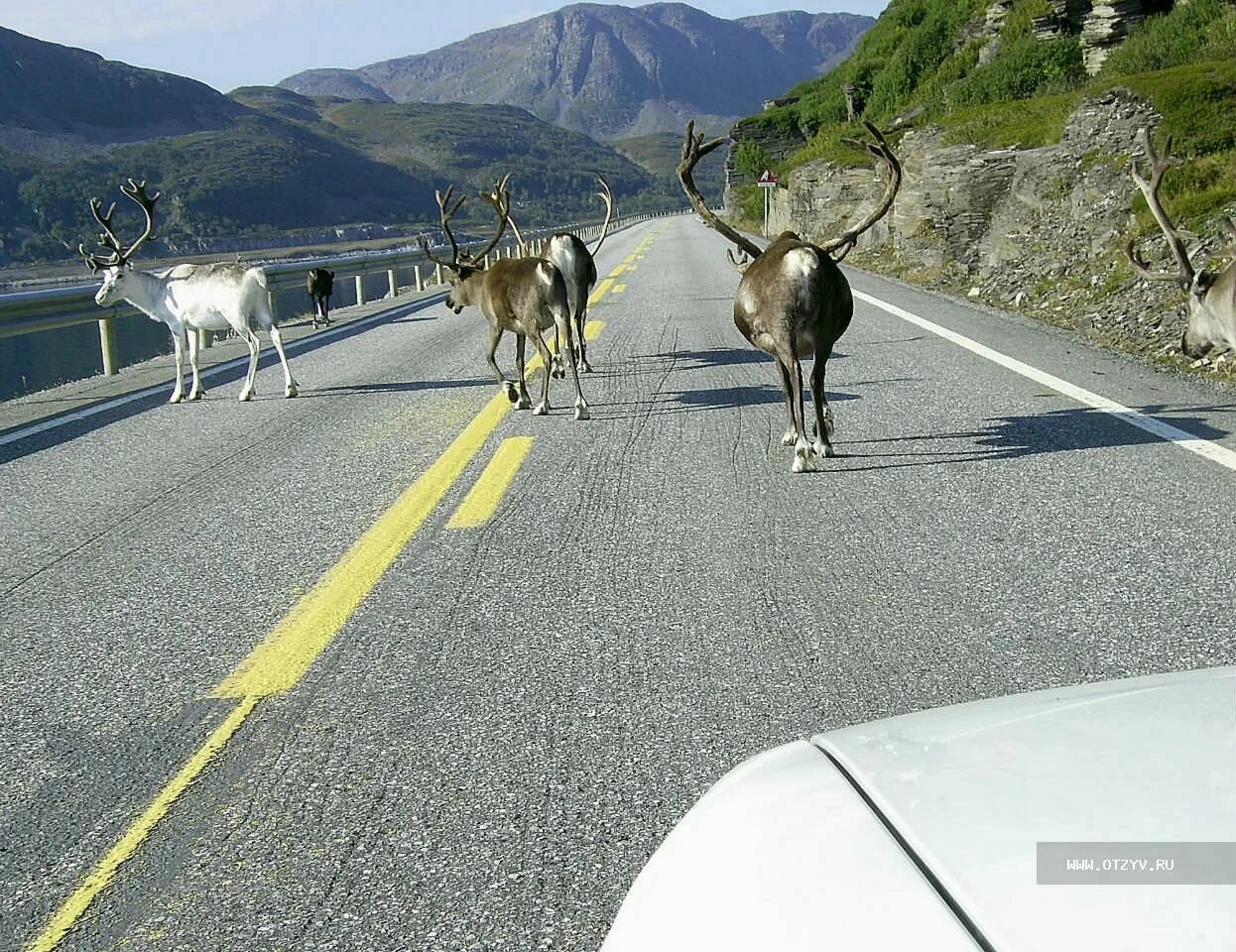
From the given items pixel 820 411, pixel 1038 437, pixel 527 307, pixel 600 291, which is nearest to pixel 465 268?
pixel 527 307

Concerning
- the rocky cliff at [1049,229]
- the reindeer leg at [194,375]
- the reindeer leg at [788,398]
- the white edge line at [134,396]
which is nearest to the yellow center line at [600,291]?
the white edge line at [134,396]

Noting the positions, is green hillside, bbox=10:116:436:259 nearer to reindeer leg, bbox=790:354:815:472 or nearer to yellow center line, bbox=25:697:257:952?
reindeer leg, bbox=790:354:815:472

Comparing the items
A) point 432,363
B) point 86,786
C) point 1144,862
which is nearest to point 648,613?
point 86,786

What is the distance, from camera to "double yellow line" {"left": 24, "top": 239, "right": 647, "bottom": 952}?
299 cm

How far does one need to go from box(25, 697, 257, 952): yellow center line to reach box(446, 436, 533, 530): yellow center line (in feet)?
7.93

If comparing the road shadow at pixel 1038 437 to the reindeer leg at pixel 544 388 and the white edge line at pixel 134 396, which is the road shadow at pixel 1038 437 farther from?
the white edge line at pixel 134 396

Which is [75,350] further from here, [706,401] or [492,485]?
[492,485]

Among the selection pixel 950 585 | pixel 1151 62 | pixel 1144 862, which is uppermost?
pixel 1151 62

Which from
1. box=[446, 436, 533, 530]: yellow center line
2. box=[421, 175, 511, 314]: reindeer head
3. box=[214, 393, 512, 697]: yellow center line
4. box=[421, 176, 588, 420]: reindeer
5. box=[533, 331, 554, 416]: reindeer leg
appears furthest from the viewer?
box=[421, 175, 511, 314]: reindeer head

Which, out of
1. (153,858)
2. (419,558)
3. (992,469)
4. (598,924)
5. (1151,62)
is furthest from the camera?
(1151,62)

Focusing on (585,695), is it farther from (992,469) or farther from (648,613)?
(992,469)

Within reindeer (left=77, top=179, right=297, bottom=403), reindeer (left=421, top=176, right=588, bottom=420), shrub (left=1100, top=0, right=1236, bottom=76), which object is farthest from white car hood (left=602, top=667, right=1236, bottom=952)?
shrub (left=1100, top=0, right=1236, bottom=76)

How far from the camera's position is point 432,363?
13.6m

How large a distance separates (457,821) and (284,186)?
17362 centimetres
